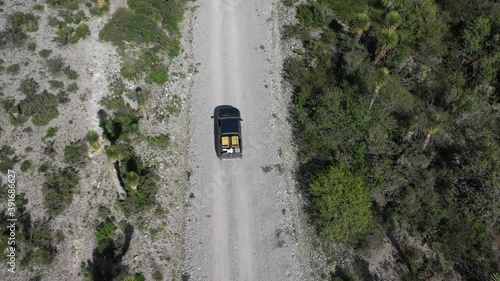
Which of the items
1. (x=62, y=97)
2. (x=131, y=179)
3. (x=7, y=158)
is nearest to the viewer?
(x=131, y=179)

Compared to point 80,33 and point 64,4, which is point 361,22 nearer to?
point 80,33

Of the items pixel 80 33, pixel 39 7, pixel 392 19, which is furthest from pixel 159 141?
pixel 392 19

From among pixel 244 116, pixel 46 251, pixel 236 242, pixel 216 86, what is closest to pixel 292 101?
pixel 244 116

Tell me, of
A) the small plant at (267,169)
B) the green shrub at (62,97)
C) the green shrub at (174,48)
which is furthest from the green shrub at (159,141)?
the green shrub at (174,48)

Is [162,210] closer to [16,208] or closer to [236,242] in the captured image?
[236,242]

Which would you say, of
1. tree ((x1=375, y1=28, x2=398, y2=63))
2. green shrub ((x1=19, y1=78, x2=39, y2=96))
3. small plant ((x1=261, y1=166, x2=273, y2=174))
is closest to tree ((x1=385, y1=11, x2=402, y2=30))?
tree ((x1=375, y1=28, x2=398, y2=63))

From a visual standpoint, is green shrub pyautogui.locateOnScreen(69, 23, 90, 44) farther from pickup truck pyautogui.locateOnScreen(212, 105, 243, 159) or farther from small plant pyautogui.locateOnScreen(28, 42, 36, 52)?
pickup truck pyautogui.locateOnScreen(212, 105, 243, 159)

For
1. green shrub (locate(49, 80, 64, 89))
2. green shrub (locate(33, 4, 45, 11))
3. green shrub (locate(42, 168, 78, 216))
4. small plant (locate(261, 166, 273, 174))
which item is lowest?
green shrub (locate(42, 168, 78, 216))
